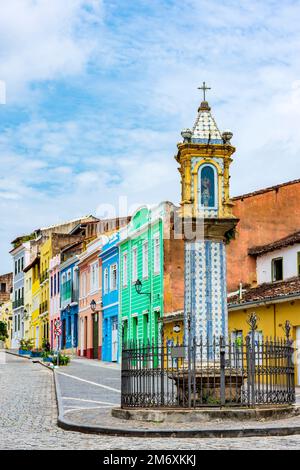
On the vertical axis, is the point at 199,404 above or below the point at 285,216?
below

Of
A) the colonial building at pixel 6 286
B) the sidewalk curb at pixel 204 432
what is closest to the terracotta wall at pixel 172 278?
the sidewalk curb at pixel 204 432

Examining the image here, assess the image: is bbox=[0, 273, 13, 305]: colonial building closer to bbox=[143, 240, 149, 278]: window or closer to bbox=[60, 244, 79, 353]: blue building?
bbox=[60, 244, 79, 353]: blue building

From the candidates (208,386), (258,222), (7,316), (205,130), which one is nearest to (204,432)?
(208,386)

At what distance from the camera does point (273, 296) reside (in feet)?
79.8

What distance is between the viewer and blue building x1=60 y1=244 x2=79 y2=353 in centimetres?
5078

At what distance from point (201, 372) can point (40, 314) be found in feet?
173

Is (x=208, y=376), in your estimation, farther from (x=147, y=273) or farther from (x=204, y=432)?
(x=147, y=273)

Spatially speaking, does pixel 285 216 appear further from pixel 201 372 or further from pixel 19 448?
pixel 19 448

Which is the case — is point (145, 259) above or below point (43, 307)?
above

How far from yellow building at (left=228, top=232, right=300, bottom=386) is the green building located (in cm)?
375

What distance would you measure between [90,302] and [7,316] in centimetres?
3812

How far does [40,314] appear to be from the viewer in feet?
215
